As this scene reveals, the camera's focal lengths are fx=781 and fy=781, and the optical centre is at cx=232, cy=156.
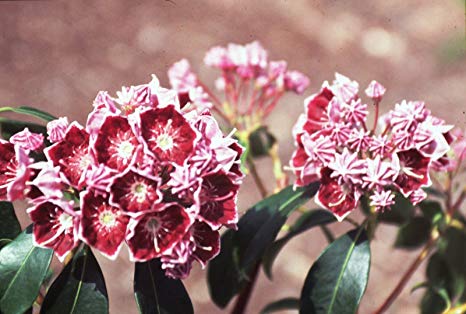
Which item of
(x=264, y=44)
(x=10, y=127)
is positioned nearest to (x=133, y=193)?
(x=10, y=127)

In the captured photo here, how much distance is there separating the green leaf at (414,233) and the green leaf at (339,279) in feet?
1.33

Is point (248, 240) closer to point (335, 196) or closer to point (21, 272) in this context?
point (335, 196)

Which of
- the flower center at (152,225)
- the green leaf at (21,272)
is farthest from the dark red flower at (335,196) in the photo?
the green leaf at (21,272)

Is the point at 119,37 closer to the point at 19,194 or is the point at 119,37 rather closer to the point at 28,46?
the point at 28,46

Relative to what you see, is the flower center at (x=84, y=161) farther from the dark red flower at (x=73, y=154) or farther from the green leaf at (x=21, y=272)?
the green leaf at (x=21, y=272)

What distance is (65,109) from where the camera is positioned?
244 cm

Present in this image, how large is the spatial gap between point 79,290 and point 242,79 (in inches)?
25.7

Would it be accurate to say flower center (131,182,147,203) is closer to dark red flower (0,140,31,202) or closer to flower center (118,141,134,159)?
flower center (118,141,134,159)

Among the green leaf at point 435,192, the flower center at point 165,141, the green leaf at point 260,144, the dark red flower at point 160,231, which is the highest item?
the green leaf at point 260,144

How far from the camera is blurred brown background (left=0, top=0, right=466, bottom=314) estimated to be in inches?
76.6

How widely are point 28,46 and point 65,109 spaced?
0.36 m

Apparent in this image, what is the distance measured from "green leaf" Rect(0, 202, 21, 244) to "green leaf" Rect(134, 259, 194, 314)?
0.21 m

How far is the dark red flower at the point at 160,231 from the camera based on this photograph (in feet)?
3.21

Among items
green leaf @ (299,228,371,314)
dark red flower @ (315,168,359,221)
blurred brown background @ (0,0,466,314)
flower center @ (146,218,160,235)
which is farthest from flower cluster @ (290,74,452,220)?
blurred brown background @ (0,0,466,314)
